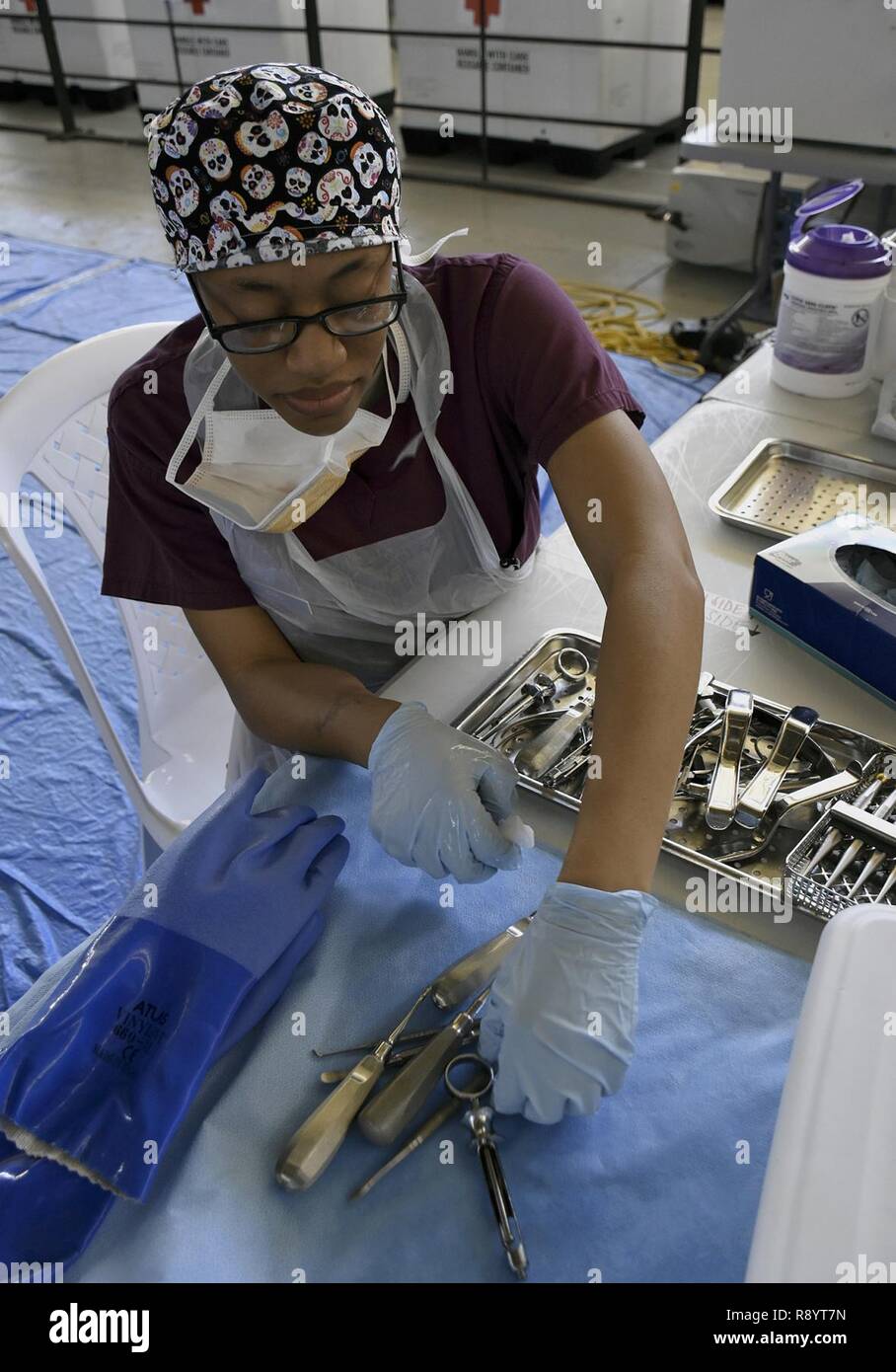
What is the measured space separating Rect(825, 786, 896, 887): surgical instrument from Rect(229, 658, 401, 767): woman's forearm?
1.30 ft

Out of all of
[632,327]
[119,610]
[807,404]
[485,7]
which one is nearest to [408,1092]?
[119,610]

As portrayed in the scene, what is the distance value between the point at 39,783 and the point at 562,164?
396 centimetres

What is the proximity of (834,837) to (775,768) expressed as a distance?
9cm

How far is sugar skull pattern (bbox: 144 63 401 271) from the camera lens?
80 centimetres

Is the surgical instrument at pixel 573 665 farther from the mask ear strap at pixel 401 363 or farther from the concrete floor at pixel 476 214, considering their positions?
the concrete floor at pixel 476 214

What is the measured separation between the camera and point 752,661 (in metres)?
1.02

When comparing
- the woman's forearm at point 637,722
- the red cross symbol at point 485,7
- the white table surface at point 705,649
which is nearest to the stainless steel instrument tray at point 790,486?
the white table surface at point 705,649

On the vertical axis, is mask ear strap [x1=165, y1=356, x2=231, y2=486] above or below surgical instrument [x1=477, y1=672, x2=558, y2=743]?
above

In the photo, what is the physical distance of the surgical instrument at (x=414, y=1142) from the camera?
2.01 feet

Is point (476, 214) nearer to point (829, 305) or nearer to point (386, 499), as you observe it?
point (829, 305)

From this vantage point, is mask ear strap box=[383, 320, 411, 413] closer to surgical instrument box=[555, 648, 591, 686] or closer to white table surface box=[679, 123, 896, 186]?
surgical instrument box=[555, 648, 591, 686]

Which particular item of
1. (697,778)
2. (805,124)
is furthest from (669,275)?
(697,778)

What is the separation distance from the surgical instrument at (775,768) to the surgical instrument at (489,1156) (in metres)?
0.31

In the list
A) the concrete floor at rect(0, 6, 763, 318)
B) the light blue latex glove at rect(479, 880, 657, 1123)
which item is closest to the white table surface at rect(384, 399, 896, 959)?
the light blue latex glove at rect(479, 880, 657, 1123)
